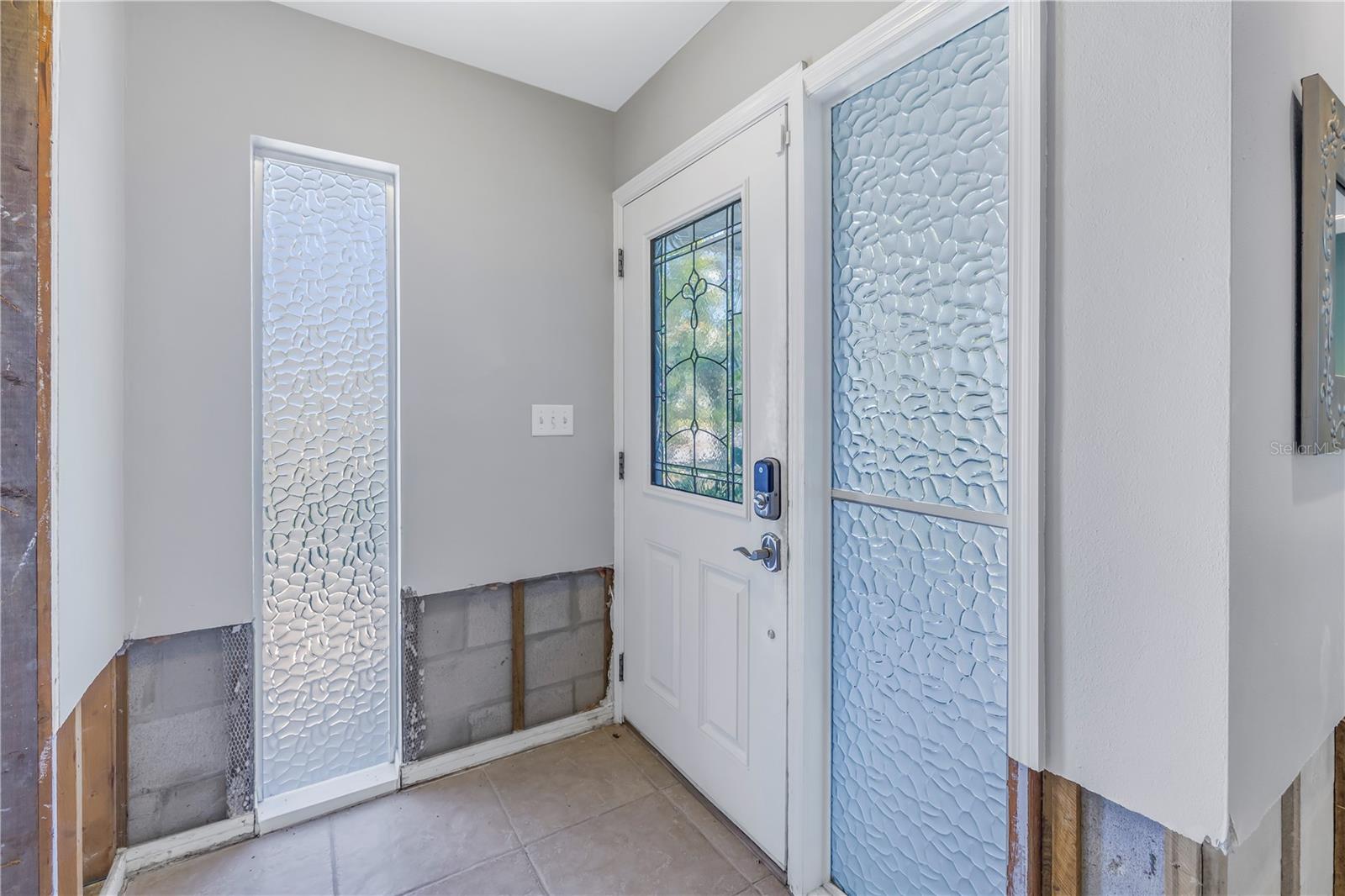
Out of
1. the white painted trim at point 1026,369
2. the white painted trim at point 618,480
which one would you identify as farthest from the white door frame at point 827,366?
the white painted trim at point 618,480

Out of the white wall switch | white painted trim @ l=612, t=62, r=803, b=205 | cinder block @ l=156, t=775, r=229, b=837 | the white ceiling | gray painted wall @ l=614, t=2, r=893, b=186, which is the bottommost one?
cinder block @ l=156, t=775, r=229, b=837

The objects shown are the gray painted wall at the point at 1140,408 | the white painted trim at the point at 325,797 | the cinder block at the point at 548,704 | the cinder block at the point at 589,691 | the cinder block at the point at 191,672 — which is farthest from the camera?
the cinder block at the point at 589,691

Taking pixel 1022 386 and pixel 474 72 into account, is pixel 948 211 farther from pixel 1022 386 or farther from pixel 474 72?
pixel 474 72

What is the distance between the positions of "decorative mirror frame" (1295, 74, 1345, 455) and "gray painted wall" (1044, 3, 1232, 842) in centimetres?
32

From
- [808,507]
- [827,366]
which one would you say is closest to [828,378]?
[827,366]

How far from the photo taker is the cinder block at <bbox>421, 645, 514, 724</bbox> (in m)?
2.02

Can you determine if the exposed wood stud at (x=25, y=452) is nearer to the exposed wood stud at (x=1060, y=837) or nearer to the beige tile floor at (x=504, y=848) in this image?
the beige tile floor at (x=504, y=848)

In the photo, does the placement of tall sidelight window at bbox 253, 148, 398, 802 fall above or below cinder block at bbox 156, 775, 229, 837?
above

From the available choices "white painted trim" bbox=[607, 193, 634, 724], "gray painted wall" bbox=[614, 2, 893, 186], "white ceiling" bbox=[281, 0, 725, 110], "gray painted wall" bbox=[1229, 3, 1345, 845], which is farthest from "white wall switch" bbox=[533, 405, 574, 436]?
"gray painted wall" bbox=[1229, 3, 1345, 845]

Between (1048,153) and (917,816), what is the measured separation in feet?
4.48

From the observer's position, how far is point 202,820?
170cm

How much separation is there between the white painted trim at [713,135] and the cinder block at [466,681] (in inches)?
63.5

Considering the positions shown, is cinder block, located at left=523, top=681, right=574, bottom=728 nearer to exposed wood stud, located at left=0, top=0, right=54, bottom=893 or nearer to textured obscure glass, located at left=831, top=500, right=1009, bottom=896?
textured obscure glass, located at left=831, top=500, right=1009, bottom=896

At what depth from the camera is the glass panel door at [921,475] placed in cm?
116
